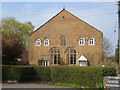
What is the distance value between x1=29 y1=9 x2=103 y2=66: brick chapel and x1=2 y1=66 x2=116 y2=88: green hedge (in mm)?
26564

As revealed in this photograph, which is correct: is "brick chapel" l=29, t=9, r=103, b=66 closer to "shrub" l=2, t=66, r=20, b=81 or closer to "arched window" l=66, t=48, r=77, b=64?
"arched window" l=66, t=48, r=77, b=64

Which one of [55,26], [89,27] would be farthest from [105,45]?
[55,26]

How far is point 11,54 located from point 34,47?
25537mm

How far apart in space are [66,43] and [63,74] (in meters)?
29.5

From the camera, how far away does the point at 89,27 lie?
160 feet

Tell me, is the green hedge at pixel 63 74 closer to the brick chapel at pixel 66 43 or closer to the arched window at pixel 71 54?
the brick chapel at pixel 66 43

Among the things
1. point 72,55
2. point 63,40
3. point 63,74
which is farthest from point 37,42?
point 63,74

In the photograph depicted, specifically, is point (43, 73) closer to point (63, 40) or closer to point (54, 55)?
point (54, 55)

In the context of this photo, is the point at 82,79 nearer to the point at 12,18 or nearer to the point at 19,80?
the point at 19,80

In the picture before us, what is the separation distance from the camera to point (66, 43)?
164ft

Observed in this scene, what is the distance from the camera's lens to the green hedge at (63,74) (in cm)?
1842

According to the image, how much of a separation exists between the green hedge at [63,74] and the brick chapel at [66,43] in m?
26.6

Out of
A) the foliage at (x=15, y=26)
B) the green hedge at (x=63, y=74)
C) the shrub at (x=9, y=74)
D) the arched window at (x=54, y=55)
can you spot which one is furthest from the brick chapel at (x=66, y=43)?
the shrub at (x=9, y=74)

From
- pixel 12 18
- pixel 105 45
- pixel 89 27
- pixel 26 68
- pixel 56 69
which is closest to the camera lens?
pixel 56 69
